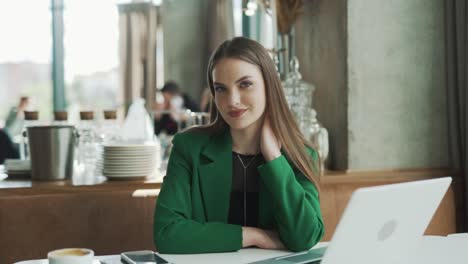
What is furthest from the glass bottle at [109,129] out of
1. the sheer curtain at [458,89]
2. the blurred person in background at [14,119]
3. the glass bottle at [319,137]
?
the blurred person in background at [14,119]

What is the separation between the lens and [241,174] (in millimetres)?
2201

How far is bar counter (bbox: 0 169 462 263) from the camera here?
8.05 ft

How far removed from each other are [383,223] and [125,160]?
150 centimetres

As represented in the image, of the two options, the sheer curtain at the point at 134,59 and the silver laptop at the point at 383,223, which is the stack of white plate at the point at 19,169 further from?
the sheer curtain at the point at 134,59

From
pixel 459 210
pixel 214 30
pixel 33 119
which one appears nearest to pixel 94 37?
pixel 214 30

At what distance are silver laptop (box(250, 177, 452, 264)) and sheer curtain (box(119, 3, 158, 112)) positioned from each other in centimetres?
763

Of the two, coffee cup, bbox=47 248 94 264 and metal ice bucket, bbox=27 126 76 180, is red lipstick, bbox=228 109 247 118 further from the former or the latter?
metal ice bucket, bbox=27 126 76 180

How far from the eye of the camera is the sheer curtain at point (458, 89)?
2.84 m

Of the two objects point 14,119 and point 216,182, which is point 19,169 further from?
point 14,119

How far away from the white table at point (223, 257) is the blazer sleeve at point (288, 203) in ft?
0.32

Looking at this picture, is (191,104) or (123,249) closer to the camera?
(123,249)

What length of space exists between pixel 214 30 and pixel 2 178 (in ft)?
22.6

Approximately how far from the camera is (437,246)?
6.06ft

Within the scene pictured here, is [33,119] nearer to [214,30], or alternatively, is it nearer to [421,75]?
[421,75]
